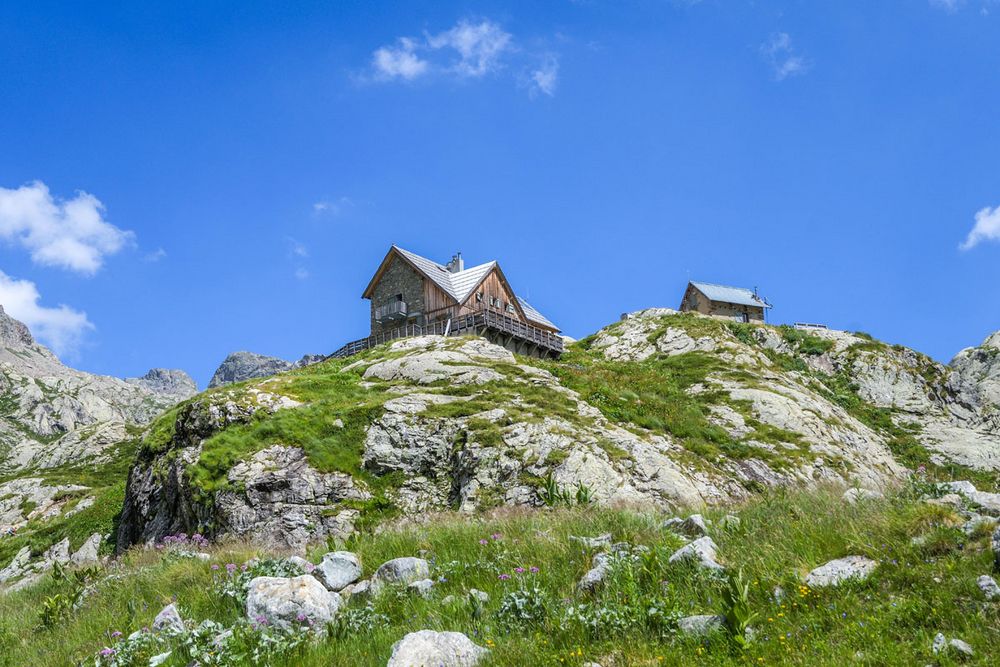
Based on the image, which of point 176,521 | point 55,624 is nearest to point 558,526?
point 55,624

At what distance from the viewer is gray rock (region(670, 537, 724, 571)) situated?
25.7 ft

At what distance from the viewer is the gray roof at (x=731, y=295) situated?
282 ft

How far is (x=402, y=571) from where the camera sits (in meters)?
9.41

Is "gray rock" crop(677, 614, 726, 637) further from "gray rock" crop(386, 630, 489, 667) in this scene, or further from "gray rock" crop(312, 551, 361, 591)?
"gray rock" crop(312, 551, 361, 591)

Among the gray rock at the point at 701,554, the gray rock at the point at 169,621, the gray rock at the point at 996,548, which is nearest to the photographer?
the gray rock at the point at 996,548

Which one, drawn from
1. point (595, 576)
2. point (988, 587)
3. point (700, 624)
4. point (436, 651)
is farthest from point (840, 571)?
point (436, 651)

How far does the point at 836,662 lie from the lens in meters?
5.66

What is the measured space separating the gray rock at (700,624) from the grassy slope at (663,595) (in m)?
0.12

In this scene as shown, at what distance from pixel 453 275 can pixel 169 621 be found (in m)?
51.9

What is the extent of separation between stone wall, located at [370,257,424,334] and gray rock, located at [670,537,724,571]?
157 ft

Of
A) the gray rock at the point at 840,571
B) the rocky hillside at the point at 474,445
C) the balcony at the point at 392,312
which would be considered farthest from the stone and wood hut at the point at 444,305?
the gray rock at the point at 840,571

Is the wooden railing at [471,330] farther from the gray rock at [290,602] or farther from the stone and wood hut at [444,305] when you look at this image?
the gray rock at [290,602]

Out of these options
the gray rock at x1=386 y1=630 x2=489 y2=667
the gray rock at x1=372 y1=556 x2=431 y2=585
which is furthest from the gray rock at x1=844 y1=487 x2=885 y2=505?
the gray rock at x1=372 y1=556 x2=431 y2=585

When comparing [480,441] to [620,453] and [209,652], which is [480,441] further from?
[209,652]
